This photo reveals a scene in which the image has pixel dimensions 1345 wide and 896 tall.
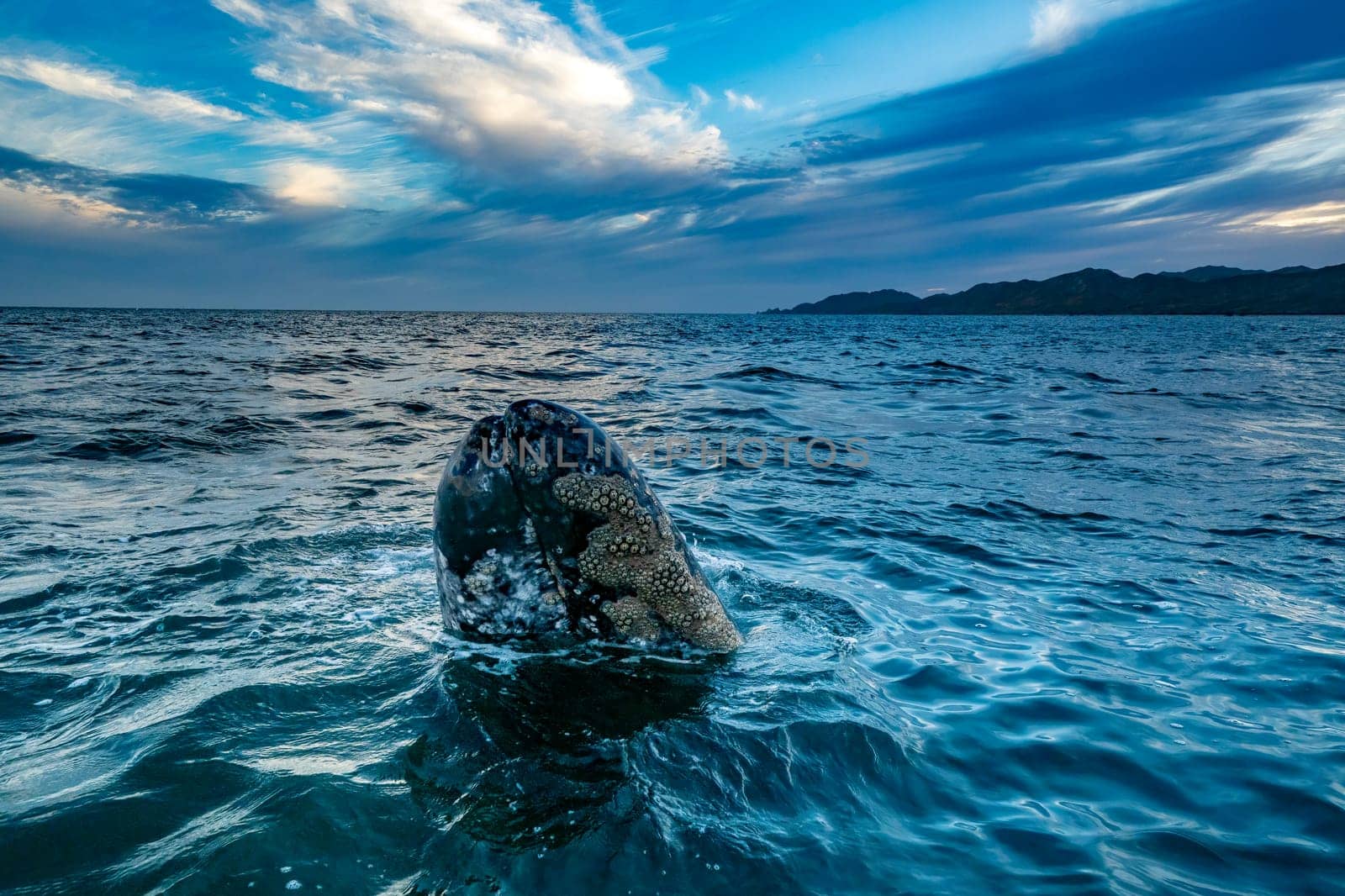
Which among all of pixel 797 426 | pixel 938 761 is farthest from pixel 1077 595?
pixel 797 426

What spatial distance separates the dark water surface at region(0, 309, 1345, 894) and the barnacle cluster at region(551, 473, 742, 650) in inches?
10.3

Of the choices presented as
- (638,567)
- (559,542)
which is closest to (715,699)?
(638,567)

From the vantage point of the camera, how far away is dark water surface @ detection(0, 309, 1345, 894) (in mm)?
3082

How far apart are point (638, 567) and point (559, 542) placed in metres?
0.54

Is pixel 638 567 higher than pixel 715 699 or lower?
higher

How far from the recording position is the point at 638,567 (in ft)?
15.4

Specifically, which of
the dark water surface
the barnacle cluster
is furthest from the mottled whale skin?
the dark water surface

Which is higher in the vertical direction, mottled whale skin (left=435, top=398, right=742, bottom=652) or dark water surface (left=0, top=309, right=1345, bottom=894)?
mottled whale skin (left=435, top=398, right=742, bottom=652)

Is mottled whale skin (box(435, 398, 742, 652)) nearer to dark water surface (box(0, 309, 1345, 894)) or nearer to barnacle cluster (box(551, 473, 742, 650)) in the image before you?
barnacle cluster (box(551, 473, 742, 650))

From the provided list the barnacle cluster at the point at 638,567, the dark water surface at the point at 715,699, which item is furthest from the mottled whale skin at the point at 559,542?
the dark water surface at the point at 715,699

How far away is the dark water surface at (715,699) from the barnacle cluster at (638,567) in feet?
0.86

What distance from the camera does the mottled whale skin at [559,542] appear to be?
14.8ft

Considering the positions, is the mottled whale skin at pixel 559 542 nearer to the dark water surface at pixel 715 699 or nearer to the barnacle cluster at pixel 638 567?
the barnacle cluster at pixel 638 567

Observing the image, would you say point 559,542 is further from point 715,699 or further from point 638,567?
point 715,699
